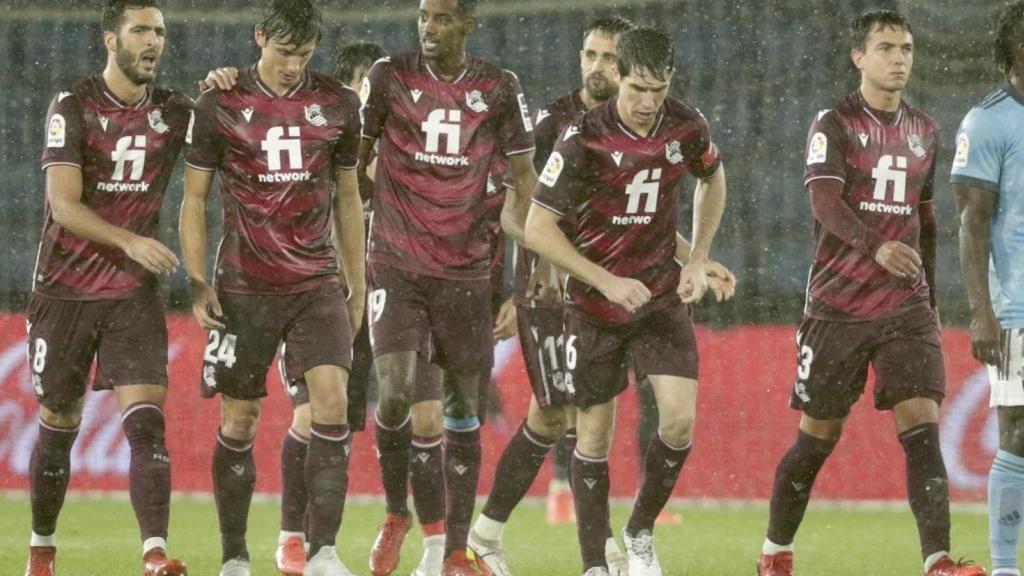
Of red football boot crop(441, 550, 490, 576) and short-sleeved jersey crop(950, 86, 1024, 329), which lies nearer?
short-sleeved jersey crop(950, 86, 1024, 329)

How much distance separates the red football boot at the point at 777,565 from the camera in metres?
7.69

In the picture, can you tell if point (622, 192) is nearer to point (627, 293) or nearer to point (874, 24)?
point (627, 293)

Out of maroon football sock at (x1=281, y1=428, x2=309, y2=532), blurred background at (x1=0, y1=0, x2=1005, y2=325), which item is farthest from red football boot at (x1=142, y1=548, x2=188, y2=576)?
blurred background at (x1=0, y1=0, x2=1005, y2=325)

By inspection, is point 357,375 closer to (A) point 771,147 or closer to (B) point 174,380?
(B) point 174,380

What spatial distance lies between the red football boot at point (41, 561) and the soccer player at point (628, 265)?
2107 mm

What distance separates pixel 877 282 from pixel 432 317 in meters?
1.77

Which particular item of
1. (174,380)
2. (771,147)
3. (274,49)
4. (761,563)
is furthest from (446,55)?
(771,147)

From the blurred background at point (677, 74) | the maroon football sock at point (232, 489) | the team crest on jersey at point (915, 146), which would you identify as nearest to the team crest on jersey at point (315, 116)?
the maroon football sock at point (232, 489)

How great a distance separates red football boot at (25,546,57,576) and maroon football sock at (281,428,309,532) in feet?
3.33

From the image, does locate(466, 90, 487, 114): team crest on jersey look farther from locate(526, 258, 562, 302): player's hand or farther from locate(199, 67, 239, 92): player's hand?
locate(199, 67, 239, 92): player's hand

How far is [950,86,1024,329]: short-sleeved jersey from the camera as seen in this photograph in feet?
22.2

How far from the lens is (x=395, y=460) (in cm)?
805

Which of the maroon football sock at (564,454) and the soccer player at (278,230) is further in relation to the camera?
the maroon football sock at (564,454)

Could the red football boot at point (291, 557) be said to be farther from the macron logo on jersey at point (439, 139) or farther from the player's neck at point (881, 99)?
the player's neck at point (881, 99)
